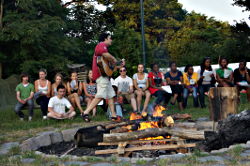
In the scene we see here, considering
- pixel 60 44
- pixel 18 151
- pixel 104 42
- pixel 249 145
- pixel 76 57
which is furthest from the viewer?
pixel 76 57

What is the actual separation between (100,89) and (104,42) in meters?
0.98

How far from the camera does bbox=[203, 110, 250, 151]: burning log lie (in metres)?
5.26

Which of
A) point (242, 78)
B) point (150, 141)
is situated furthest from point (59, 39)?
point (150, 141)

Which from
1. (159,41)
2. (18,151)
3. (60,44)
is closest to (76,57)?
(60,44)

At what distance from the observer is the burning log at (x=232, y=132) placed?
5.26 metres

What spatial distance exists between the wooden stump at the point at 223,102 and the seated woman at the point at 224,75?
413 centimetres

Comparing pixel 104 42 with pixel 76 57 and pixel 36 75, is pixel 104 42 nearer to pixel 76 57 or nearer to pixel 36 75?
pixel 36 75

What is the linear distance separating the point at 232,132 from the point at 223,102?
1507mm

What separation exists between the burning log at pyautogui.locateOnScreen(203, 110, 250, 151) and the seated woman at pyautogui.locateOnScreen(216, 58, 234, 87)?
5.50 meters

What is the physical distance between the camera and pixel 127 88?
32.7ft

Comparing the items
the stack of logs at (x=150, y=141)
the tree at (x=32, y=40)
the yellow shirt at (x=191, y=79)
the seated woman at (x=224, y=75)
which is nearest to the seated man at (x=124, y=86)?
the yellow shirt at (x=191, y=79)

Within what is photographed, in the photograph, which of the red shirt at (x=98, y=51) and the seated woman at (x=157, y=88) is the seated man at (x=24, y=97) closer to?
the red shirt at (x=98, y=51)

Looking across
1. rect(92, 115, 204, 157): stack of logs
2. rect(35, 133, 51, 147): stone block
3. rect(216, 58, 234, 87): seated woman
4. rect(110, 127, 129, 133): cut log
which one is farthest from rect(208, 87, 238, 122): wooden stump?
rect(216, 58, 234, 87): seated woman

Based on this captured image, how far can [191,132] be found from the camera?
5.27 metres
